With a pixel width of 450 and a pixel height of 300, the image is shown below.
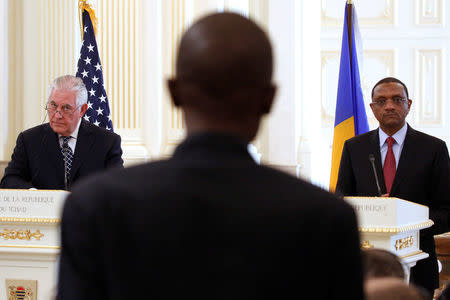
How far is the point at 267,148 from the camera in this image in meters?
7.13

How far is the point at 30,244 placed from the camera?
11.6ft

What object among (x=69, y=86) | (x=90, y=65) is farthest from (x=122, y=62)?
(x=69, y=86)

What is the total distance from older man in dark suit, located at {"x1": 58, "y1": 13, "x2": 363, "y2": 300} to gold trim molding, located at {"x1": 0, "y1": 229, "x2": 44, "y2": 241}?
8.18ft

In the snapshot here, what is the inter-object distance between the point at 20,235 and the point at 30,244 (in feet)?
0.25

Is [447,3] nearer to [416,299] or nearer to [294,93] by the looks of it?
[294,93]

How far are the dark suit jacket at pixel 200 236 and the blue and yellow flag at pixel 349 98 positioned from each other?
4.48 m

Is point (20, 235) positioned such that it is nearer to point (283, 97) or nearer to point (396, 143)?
point (396, 143)

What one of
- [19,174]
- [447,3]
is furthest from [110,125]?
[447,3]

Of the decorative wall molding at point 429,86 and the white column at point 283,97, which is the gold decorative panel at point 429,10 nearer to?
the decorative wall molding at point 429,86

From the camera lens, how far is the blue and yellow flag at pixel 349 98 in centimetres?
569

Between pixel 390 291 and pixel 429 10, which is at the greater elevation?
pixel 429 10

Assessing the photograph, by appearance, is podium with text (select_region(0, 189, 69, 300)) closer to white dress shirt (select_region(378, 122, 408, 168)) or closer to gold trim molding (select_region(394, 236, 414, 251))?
gold trim molding (select_region(394, 236, 414, 251))

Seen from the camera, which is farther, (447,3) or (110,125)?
(447,3)

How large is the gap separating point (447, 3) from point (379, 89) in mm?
4419
